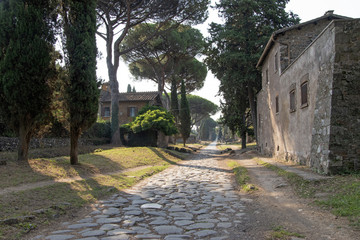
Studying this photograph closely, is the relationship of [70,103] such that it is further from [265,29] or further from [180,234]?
[265,29]

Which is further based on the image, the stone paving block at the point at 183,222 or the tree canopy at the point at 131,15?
the tree canopy at the point at 131,15

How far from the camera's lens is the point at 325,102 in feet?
28.4

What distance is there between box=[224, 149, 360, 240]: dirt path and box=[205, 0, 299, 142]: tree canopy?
55.6 ft

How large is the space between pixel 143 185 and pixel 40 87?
5.01m

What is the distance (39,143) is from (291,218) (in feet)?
50.6

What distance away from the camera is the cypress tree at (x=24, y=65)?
30.7 ft

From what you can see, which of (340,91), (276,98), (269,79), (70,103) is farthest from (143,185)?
(269,79)

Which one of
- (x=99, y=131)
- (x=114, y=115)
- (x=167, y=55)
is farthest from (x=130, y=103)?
(x=114, y=115)

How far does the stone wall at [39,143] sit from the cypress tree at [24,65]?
16.1 ft

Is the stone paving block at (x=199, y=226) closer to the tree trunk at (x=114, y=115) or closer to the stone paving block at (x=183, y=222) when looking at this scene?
the stone paving block at (x=183, y=222)

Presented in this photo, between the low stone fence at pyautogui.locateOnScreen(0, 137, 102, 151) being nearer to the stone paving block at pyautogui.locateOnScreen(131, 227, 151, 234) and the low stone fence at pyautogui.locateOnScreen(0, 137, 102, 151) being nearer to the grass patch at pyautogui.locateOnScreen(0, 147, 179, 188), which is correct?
the grass patch at pyautogui.locateOnScreen(0, 147, 179, 188)

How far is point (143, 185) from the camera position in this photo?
29.2 ft

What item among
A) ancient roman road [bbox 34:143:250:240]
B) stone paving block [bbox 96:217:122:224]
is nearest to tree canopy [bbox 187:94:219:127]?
ancient roman road [bbox 34:143:250:240]

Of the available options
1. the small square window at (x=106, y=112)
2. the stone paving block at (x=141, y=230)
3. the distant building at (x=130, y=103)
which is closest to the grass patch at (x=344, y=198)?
the stone paving block at (x=141, y=230)
